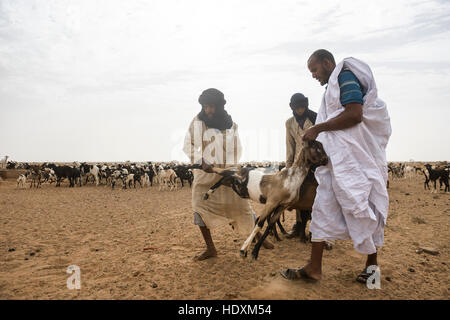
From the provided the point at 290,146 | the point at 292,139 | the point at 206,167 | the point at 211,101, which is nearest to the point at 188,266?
the point at 206,167

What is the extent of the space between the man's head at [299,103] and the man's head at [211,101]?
4.77 ft

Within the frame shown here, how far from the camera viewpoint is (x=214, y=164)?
161 inches

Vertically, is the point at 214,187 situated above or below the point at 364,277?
above

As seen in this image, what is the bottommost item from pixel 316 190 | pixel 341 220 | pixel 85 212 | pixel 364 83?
pixel 85 212

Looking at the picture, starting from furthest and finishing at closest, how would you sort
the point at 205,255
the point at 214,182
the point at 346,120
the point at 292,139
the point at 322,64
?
the point at 292,139 < the point at 205,255 < the point at 214,182 < the point at 322,64 < the point at 346,120

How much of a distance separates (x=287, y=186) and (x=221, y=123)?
61.1 inches

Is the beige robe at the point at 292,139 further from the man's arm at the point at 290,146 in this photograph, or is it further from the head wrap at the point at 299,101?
the head wrap at the point at 299,101

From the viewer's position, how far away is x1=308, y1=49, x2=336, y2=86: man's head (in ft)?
10.1

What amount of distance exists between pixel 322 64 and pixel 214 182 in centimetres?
212

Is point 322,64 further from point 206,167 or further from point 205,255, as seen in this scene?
point 205,255

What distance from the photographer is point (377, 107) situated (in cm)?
280
